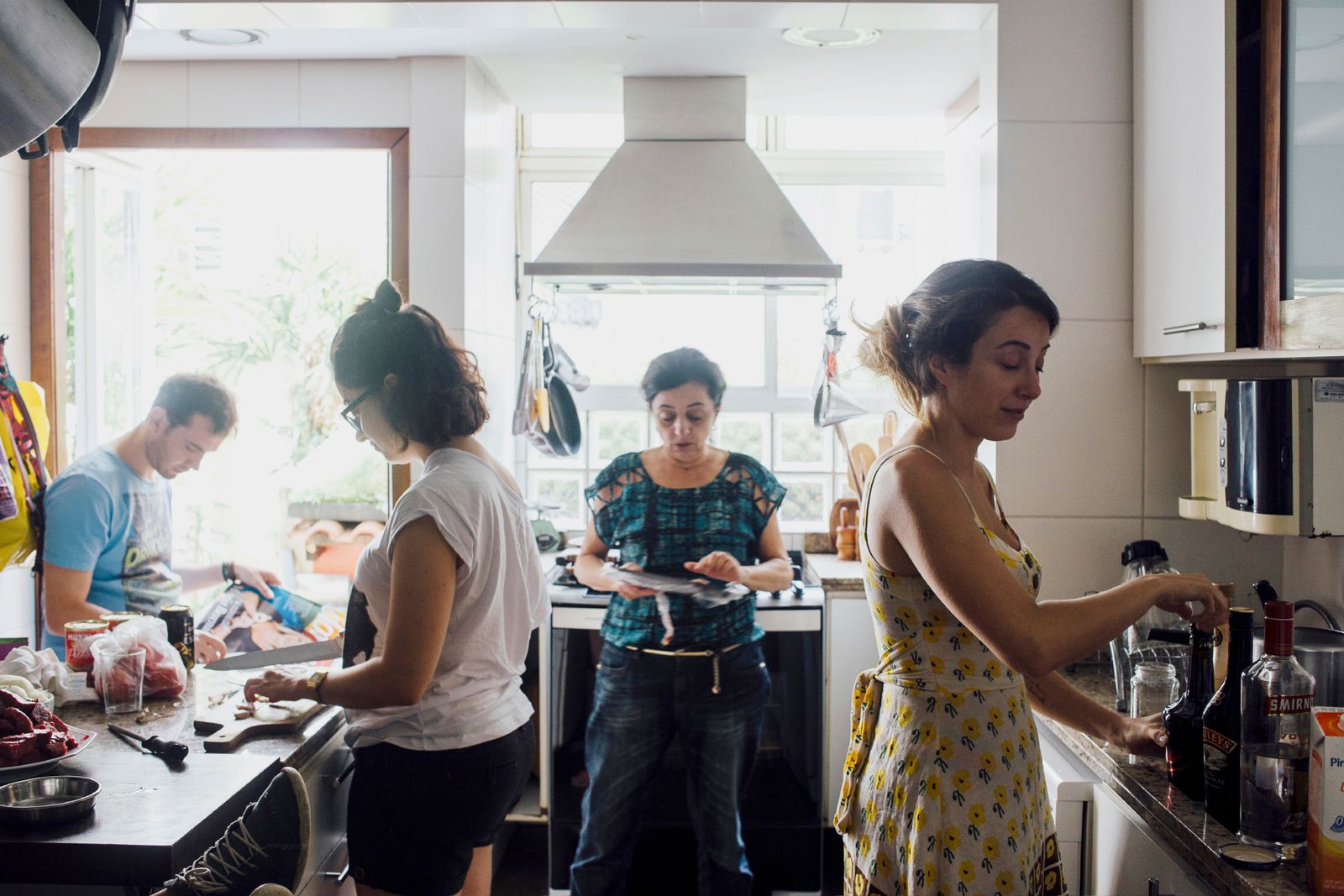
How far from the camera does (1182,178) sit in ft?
6.32

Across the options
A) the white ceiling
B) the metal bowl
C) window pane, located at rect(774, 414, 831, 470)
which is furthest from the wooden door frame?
the metal bowl

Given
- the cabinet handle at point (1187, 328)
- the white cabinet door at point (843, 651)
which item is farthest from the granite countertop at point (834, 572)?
the cabinet handle at point (1187, 328)

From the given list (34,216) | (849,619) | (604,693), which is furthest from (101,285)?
(849,619)

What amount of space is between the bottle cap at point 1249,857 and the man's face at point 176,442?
6.78ft

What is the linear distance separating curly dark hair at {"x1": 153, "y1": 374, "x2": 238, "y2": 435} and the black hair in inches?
37.4

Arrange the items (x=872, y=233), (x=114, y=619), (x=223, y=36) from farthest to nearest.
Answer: (x=872, y=233) → (x=223, y=36) → (x=114, y=619)

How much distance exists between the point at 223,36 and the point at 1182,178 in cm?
225

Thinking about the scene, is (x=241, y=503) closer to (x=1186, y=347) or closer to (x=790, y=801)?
(x=790, y=801)

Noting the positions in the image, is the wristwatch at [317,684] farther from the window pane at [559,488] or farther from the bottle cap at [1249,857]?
the window pane at [559,488]

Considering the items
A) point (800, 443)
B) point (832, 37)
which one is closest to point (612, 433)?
point (800, 443)

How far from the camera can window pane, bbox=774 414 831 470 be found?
353 cm

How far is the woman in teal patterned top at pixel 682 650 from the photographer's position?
7.69 feet

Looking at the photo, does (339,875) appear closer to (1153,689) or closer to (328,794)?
(328,794)

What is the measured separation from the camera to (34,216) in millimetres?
2918
